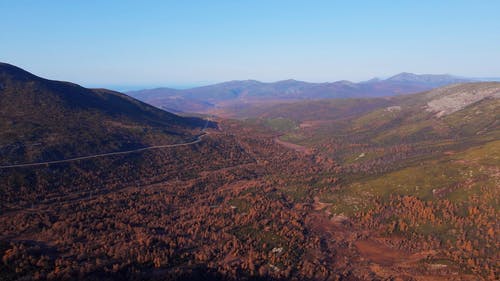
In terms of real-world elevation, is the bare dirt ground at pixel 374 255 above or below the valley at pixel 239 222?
below

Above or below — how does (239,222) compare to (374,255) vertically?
above

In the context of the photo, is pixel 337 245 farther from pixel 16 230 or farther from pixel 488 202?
pixel 16 230

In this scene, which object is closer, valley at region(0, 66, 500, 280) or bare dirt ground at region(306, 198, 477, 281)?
valley at region(0, 66, 500, 280)

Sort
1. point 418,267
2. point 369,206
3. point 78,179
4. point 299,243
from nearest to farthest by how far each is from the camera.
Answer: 1. point 418,267
2. point 299,243
3. point 369,206
4. point 78,179

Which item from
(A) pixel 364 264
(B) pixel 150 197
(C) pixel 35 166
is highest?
(C) pixel 35 166

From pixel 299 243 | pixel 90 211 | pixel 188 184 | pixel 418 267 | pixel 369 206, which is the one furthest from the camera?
pixel 188 184

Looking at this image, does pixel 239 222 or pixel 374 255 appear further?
pixel 239 222

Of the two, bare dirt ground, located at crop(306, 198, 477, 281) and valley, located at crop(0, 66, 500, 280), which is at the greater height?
valley, located at crop(0, 66, 500, 280)

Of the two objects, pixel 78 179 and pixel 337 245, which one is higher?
pixel 78 179

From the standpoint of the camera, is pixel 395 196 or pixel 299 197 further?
pixel 299 197

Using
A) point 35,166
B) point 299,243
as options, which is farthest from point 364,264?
point 35,166

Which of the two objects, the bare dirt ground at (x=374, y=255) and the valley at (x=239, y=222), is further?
the bare dirt ground at (x=374, y=255)
